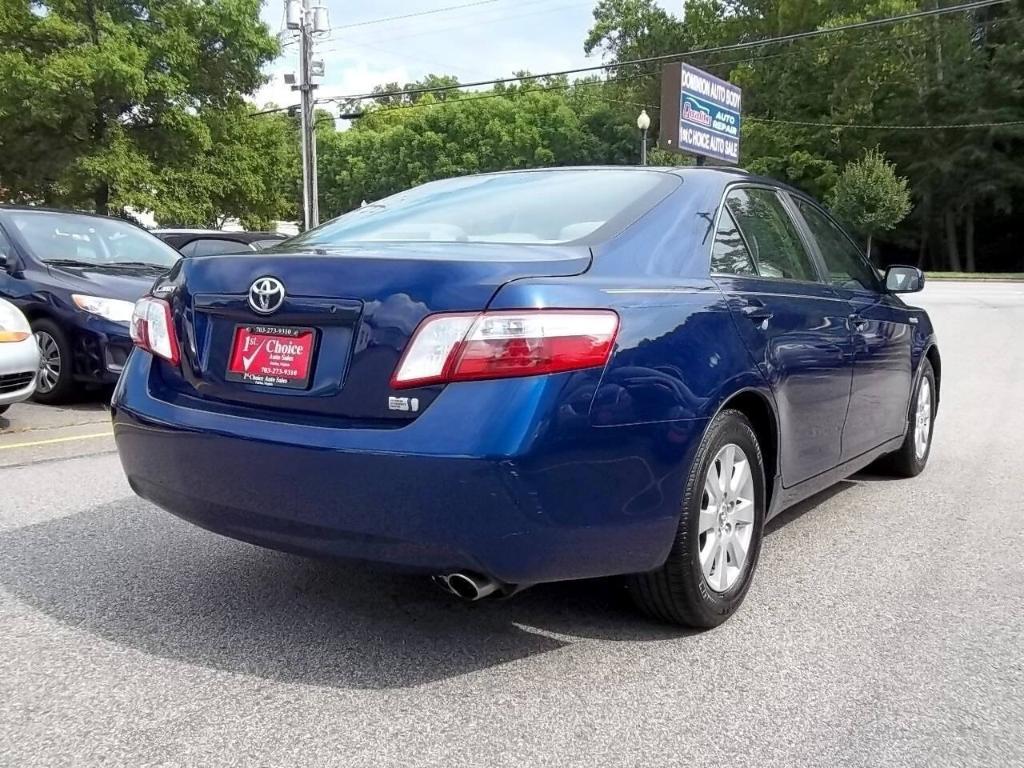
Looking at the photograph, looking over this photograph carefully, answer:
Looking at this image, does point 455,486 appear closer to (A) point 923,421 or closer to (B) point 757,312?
(B) point 757,312

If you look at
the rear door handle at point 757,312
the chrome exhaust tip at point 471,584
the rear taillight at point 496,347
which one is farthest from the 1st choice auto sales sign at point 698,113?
the chrome exhaust tip at point 471,584

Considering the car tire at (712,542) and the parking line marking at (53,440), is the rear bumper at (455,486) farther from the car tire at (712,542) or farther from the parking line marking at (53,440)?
the parking line marking at (53,440)

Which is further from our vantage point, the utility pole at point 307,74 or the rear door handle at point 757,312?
the utility pole at point 307,74

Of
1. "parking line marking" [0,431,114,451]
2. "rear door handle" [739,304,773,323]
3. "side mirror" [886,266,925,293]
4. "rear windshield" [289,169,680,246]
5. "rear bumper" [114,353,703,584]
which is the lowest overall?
"parking line marking" [0,431,114,451]

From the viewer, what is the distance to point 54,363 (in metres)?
7.38

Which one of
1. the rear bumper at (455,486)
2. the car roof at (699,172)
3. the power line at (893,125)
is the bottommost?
the rear bumper at (455,486)

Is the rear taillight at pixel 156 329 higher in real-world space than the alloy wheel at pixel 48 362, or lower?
higher

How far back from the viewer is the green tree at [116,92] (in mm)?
27578

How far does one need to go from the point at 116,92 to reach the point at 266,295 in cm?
2884

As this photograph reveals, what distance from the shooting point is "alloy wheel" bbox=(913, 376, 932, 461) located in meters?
5.20

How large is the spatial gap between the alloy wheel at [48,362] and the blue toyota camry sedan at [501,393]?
4702mm

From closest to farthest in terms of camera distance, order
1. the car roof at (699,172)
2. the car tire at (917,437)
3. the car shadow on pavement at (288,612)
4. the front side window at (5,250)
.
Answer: the car shadow on pavement at (288,612)
the car roof at (699,172)
the car tire at (917,437)
the front side window at (5,250)

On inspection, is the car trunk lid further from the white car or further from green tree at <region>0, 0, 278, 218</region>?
green tree at <region>0, 0, 278, 218</region>

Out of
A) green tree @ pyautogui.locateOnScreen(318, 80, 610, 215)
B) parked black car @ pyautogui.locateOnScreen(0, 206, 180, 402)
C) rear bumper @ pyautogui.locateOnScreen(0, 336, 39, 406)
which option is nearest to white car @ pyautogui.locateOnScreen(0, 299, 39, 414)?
rear bumper @ pyautogui.locateOnScreen(0, 336, 39, 406)
